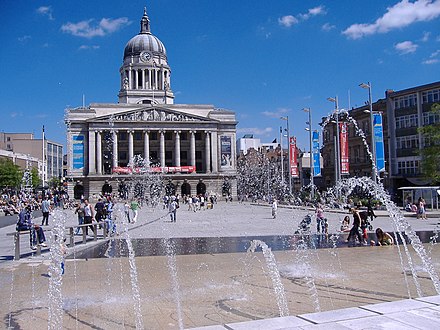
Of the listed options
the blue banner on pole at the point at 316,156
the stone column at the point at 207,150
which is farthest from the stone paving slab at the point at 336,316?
the stone column at the point at 207,150

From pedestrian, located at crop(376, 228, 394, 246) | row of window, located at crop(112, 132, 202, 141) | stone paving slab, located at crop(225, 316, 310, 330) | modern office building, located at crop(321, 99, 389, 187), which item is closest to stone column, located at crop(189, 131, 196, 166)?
row of window, located at crop(112, 132, 202, 141)

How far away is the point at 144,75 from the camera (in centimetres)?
11606

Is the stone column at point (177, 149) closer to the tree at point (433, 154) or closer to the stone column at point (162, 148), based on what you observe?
the stone column at point (162, 148)

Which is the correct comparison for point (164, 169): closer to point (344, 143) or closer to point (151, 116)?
point (151, 116)

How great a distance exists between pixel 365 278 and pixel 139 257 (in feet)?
24.6

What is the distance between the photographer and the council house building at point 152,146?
92375mm

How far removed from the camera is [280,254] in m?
15.6

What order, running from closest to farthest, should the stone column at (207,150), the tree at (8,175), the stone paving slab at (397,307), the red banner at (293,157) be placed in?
the stone paving slab at (397,307)
the red banner at (293,157)
the tree at (8,175)
the stone column at (207,150)

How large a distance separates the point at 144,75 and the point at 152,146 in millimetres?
24223

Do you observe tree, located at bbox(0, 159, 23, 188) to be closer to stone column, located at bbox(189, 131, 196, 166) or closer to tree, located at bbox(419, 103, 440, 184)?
stone column, located at bbox(189, 131, 196, 166)

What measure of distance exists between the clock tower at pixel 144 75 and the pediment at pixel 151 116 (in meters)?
16.8

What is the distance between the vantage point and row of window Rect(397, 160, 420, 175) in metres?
56.2

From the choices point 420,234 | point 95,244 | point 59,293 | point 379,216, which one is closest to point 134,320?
point 59,293

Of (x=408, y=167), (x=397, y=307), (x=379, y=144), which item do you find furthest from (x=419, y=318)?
(x=408, y=167)
